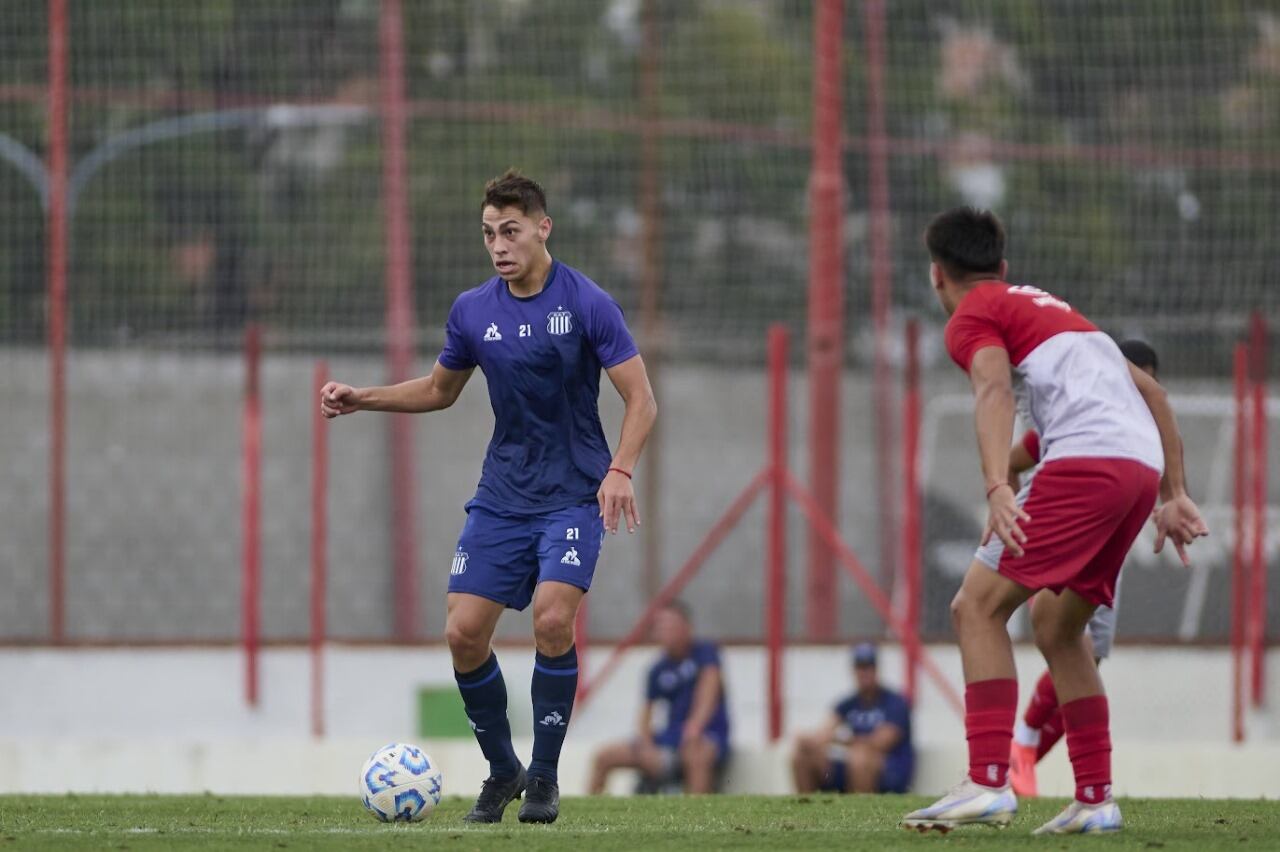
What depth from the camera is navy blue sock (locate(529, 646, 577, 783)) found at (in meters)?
7.46

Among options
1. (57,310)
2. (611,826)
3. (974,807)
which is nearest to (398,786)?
(611,826)

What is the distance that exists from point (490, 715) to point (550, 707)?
0.25m

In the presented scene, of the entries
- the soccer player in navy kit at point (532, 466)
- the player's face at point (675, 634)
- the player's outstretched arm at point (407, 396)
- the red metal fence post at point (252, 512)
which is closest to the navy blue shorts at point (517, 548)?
the soccer player in navy kit at point (532, 466)

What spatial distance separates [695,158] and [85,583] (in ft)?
19.6

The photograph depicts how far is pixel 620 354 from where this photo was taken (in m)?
7.44

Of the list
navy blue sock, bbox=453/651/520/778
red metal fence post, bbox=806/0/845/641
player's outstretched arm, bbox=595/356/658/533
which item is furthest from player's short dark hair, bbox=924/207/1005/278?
red metal fence post, bbox=806/0/845/641

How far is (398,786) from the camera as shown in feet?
25.1

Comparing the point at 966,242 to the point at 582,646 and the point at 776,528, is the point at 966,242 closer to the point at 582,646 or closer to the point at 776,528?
the point at 776,528

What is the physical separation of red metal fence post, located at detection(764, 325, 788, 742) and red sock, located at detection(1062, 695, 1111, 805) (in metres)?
7.04

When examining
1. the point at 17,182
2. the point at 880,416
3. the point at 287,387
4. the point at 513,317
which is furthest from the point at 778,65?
the point at 513,317

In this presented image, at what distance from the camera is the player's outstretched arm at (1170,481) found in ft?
23.0

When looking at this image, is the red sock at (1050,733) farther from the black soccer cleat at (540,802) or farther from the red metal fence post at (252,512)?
the red metal fence post at (252,512)

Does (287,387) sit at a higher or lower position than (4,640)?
higher

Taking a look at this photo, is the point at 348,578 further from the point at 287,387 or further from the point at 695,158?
the point at 695,158
